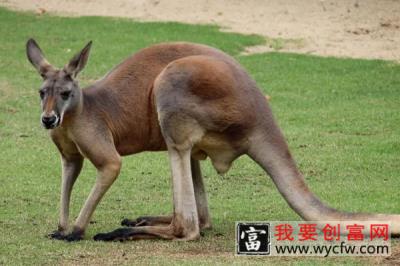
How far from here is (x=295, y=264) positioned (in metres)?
7.02

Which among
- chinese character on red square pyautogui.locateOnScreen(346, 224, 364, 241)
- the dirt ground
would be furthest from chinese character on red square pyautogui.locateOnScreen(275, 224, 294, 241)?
the dirt ground

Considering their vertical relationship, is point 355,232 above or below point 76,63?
below

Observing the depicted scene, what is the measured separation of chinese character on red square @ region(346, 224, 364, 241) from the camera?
7.23 m

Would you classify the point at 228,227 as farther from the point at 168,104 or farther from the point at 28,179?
the point at 28,179

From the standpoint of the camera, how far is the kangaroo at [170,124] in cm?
764

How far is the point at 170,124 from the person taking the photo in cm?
768

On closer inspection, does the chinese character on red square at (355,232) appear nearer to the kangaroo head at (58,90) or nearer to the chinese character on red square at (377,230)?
the chinese character on red square at (377,230)

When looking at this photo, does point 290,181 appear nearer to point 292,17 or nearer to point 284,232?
point 284,232

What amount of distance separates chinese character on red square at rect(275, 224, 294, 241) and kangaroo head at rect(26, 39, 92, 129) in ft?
5.44

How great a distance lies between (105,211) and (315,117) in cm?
452

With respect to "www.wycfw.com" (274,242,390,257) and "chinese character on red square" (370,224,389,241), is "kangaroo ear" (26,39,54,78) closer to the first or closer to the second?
"www.wycfw.com" (274,242,390,257)

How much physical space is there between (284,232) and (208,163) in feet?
10.1

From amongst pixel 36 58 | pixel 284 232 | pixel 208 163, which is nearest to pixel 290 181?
pixel 284 232

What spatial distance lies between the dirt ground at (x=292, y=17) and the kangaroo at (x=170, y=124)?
29.3 ft
